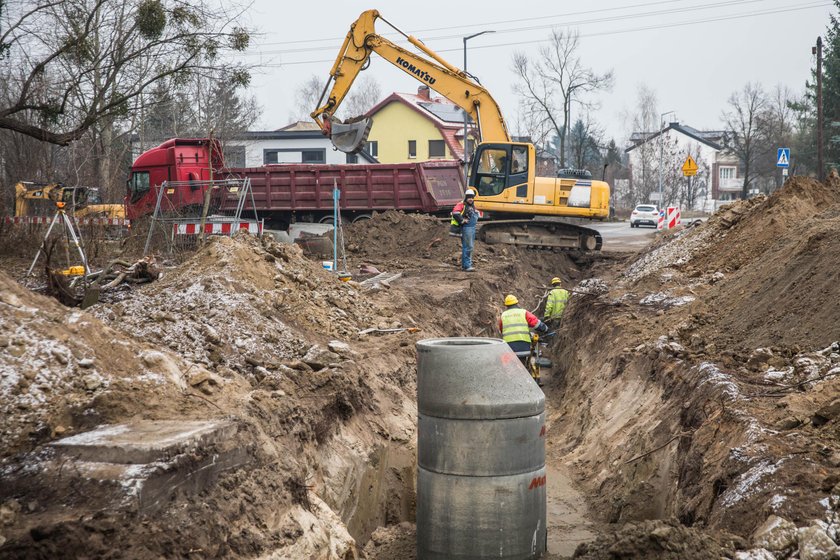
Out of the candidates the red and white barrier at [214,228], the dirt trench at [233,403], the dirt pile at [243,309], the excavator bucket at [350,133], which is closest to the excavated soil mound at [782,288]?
the dirt trench at [233,403]

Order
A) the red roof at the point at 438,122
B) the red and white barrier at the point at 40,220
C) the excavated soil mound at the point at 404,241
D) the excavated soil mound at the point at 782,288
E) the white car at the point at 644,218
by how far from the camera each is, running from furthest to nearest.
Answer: the red roof at the point at 438,122, the white car at the point at 644,218, the excavated soil mound at the point at 404,241, the red and white barrier at the point at 40,220, the excavated soil mound at the point at 782,288

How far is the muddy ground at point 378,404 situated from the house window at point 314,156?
42.5 metres

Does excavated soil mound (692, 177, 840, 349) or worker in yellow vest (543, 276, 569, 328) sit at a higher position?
excavated soil mound (692, 177, 840, 349)

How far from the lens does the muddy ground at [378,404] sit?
16.7 ft

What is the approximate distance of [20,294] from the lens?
21.2 ft

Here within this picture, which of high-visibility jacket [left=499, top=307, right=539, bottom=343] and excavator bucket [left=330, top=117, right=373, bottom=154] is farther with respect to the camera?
excavator bucket [left=330, top=117, right=373, bottom=154]

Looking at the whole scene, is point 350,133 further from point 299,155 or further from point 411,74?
point 299,155

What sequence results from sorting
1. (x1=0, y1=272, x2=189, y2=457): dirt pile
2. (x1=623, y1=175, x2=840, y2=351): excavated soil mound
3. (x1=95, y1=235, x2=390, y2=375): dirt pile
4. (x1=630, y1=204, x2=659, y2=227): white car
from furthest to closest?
(x1=630, y1=204, x2=659, y2=227): white car, (x1=623, y1=175, x2=840, y2=351): excavated soil mound, (x1=95, y1=235, x2=390, y2=375): dirt pile, (x1=0, y1=272, x2=189, y2=457): dirt pile

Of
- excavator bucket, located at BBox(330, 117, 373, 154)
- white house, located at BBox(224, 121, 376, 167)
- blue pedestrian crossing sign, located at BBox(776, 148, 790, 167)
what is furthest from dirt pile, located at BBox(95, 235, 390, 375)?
white house, located at BBox(224, 121, 376, 167)

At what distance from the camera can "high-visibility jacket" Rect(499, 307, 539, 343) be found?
12141 mm

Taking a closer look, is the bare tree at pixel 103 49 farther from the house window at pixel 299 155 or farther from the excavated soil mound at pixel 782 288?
the house window at pixel 299 155

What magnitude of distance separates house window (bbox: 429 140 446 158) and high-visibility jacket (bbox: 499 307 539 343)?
153ft

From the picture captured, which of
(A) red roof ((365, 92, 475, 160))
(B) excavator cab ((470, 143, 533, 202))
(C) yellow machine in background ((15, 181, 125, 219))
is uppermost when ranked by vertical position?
(A) red roof ((365, 92, 475, 160))

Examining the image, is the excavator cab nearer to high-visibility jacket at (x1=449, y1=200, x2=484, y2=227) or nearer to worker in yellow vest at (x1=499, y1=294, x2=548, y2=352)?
high-visibility jacket at (x1=449, y1=200, x2=484, y2=227)
